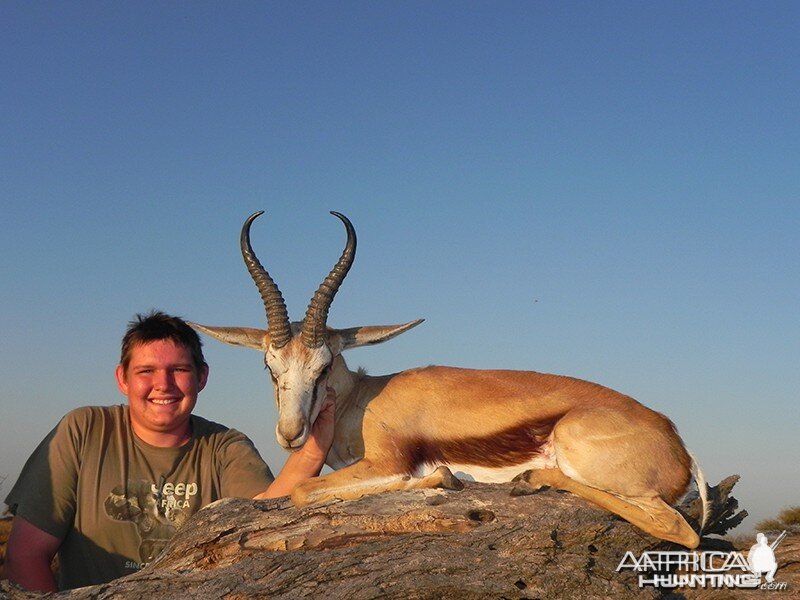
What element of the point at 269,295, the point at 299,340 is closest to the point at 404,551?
the point at 299,340

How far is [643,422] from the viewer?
627 cm

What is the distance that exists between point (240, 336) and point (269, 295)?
482mm

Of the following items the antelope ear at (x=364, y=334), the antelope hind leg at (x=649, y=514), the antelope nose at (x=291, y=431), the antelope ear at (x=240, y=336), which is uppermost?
the antelope ear at (x=240, y=336)

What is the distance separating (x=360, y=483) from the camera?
6352 millimetres

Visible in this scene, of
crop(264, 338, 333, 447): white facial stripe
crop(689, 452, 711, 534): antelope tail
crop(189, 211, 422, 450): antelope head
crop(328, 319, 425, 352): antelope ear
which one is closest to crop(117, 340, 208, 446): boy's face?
crop(189, 211, 422, 450): antelope head

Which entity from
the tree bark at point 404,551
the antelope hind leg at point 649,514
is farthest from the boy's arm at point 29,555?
the antelope hind leg at point 649,514

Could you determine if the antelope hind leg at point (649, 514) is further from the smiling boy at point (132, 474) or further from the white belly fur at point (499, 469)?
the smiling boy at point (132, 474)

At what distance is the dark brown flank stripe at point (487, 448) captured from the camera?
639cm

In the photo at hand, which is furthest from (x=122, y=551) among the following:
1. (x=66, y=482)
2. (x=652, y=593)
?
(x=652, y=593)

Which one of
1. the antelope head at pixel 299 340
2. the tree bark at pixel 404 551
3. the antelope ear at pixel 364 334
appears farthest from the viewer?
the antelope ear at pixel 364 334

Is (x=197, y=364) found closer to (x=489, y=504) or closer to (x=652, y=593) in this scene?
(x=489, y=504)

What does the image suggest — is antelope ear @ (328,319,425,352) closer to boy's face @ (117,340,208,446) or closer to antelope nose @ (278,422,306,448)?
antelope nose @ (278,422,306,448)

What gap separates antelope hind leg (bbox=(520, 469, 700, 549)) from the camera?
5.69m

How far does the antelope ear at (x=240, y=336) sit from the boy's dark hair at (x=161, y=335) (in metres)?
0.17
